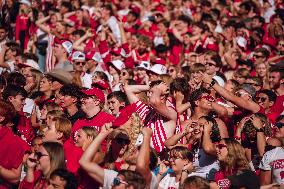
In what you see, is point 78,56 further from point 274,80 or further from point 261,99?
point 261,99

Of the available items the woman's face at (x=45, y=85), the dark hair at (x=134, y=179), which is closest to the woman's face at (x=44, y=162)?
the dark hair at (x=134, y=179)

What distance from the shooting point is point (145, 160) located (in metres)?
7.01

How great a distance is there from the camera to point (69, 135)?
8047 millimetres

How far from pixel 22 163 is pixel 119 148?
1104 millimetres

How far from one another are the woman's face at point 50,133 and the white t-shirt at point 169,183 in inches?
53.7

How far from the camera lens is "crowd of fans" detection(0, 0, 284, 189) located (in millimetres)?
7191

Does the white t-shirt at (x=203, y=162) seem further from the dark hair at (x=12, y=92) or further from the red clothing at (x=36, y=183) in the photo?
the dark hair at (x=12, y=92)

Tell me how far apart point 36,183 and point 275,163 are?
9.08ft

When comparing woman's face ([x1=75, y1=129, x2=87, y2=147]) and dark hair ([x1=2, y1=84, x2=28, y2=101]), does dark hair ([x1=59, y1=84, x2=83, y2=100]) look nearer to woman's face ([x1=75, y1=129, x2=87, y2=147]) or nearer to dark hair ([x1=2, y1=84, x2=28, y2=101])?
dark hair ([x1=2, y1=84, x2=28, y2=101])

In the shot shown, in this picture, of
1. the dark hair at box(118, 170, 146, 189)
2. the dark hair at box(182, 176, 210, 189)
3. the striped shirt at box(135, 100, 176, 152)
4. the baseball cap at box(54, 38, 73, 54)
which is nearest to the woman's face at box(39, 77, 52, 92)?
the striped shirt at box(135, 100, 176, 152)

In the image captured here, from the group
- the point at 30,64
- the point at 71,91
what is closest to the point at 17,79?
the point at 30,64

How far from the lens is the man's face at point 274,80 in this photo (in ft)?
38.7

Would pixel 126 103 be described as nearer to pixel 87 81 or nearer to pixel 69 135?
pixel 69 135

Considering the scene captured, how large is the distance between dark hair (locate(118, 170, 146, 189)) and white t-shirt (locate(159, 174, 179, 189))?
92 cm
